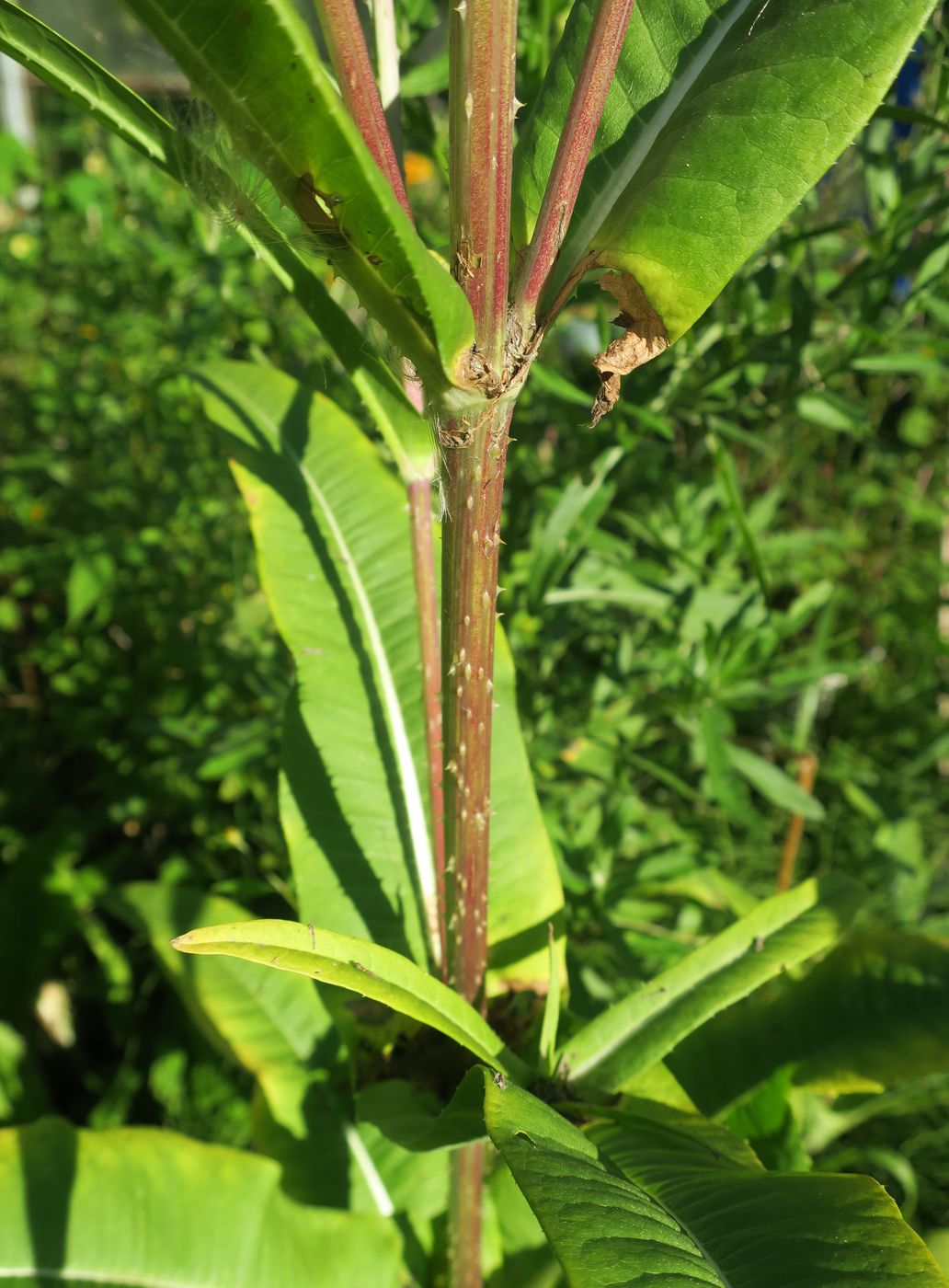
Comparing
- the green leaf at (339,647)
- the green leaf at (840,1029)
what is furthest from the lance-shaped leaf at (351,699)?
the green leaf at (840,1029)

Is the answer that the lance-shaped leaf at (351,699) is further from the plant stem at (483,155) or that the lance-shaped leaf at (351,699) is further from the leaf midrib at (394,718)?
the plant stem at (483,155)

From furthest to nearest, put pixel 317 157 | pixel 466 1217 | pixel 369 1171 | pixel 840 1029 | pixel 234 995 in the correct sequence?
pixel 234 995 < pixel 369 1171 < pixel 840 1029 < pixel 466 1217 < pixel 317 157

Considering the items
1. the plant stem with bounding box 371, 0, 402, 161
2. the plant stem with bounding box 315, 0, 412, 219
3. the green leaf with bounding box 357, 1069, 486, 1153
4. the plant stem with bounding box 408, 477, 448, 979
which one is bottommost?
the green leaf with bounding box 357, 1069, 486, 1153

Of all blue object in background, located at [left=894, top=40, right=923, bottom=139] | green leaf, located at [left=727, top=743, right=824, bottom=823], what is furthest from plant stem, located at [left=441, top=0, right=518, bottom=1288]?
blue object in background, located at [left=894, top=40, right=923, bottom=139]

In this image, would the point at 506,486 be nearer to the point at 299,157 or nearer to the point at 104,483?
the point at 104,483

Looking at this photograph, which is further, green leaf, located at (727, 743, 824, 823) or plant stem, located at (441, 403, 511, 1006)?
green leaf, located at (727, 743, 824, 823)

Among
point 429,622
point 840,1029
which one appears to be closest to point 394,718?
point 429,622

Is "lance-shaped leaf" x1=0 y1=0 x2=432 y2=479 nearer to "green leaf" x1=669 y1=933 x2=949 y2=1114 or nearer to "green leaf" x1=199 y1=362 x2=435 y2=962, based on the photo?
"green leaf" x1=199 y1=362 x2=435 y2=962

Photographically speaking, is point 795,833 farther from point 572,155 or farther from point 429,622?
point 572,155
